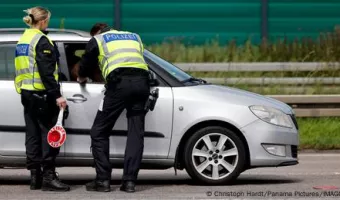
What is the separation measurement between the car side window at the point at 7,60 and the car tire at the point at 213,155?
1.76 meters

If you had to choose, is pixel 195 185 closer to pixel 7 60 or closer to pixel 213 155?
pixel 213 155

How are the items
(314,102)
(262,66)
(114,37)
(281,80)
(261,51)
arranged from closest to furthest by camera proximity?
(114,37)
(314,102)
(281,80)
(262,66)
(261,51)

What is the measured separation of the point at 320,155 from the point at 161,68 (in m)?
3.93

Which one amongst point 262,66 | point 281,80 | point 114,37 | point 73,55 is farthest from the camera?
point 262,66

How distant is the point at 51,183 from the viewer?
1074 cm

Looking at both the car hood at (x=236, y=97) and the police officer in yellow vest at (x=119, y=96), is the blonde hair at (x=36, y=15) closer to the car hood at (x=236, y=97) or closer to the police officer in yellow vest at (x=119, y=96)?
the police officer in yellow vest at (x=119, y=96)

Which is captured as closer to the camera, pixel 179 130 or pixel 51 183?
pixel 51 183

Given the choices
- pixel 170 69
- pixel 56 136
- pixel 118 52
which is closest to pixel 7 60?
pixel 56 136

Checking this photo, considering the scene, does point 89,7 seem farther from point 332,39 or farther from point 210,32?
point 332,39

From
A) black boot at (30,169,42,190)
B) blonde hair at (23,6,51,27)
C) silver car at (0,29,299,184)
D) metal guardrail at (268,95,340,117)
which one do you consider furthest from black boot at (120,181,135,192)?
metal guardrail at (268,95,340,117)

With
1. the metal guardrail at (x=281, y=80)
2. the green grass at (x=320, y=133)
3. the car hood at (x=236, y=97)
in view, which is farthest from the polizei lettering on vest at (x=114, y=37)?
the metal guardrail at (x=281, y=80)

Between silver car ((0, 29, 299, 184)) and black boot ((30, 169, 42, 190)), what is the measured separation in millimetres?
345

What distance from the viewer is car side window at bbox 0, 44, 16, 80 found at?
11258 millimetres

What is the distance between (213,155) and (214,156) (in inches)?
0.5
